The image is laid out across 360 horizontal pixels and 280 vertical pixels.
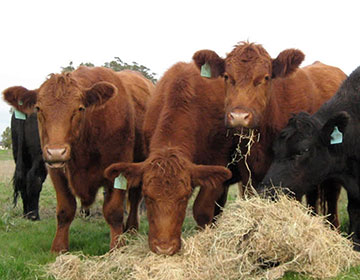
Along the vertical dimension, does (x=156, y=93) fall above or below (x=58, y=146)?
above

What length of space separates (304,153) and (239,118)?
108cm

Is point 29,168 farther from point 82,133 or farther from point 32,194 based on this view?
point 82,133

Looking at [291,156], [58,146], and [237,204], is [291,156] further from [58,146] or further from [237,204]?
[58,146]

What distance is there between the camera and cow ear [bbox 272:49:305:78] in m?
5.58

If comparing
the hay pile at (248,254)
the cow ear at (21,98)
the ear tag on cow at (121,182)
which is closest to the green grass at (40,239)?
the hay pile at (248,254)

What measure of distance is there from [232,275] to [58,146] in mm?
2218

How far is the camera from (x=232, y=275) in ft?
13.5

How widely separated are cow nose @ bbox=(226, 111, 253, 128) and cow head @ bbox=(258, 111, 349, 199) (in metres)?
0.79

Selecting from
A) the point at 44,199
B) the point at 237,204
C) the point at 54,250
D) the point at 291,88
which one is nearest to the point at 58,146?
the point at 54,250

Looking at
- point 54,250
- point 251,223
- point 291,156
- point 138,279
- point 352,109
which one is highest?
point 352,109

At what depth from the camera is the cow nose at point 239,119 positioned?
191 inches

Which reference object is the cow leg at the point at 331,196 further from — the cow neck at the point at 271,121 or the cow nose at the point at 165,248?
the cow nose at the point at 165,248

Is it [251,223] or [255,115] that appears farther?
[255,115]

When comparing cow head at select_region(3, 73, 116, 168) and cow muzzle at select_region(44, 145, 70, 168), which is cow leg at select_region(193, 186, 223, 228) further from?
cow muzzle at select_region(44, 145, 70, 168)
